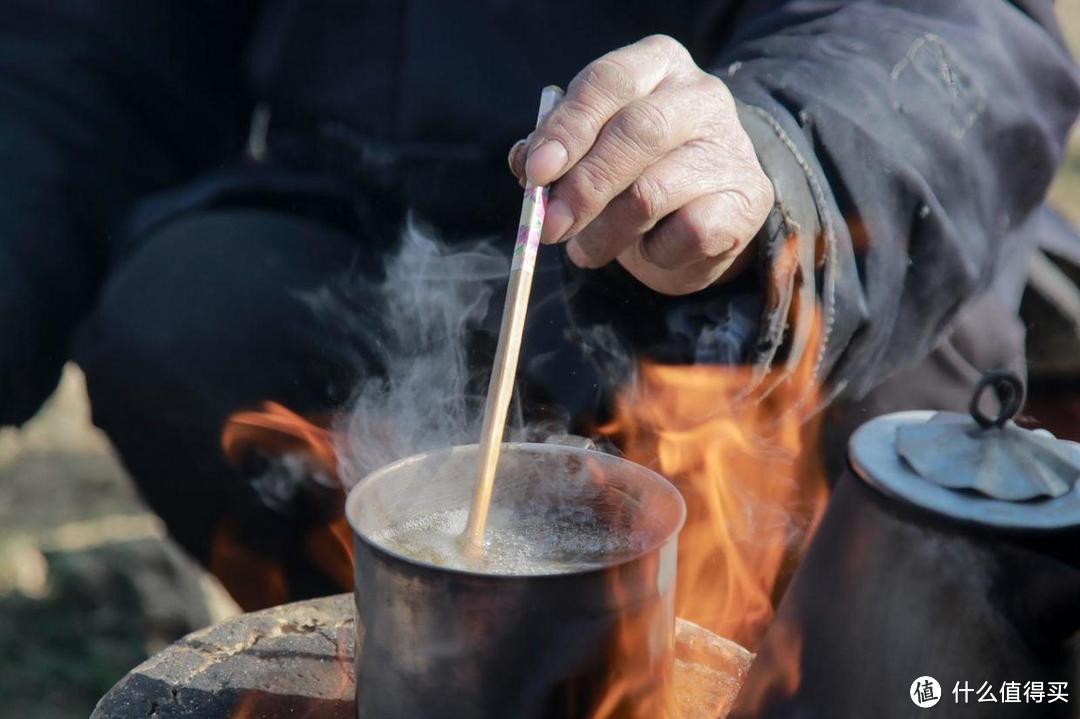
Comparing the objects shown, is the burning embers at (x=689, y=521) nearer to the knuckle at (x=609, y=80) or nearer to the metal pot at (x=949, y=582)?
the metal pot at (x=949, y=582)

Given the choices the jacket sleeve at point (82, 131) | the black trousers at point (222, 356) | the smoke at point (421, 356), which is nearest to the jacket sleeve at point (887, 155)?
the smoke at point (421, 356)

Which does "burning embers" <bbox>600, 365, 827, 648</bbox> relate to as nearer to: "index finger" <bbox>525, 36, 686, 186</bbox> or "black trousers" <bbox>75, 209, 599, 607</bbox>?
"index finger" <bbox>525, 36, 686, 186</bbox>

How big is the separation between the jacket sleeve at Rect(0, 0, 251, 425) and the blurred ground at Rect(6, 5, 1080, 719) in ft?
2.10

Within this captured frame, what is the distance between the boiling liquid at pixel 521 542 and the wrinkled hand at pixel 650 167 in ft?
1.11

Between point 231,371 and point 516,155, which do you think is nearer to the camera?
point 516,155

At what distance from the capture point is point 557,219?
126 centimetres

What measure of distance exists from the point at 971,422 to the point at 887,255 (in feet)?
1.81

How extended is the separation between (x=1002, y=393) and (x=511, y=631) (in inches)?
21.3

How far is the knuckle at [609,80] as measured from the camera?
50.7 inches

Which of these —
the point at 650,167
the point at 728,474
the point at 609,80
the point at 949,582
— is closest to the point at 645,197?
the point at 650,167

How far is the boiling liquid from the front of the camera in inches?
49.3

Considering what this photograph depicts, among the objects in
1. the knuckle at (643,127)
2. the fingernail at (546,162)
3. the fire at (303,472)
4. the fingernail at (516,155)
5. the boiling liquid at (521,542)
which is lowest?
the fire at (303,472)

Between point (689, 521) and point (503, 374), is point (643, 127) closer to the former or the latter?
point (503, 374)

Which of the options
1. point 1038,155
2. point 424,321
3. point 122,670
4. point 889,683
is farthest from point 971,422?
point 122,670
